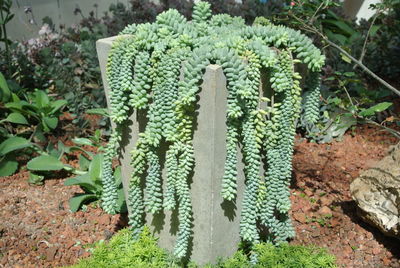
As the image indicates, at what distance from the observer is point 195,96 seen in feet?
7.30

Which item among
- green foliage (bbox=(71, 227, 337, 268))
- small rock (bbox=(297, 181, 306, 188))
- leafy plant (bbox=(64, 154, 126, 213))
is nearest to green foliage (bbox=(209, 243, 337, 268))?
green foliage (bbox=(71, 227, 337, 268))

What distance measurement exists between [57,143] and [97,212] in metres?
0.96

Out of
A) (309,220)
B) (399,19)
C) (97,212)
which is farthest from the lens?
(399,19)

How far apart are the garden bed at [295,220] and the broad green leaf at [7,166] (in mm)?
43

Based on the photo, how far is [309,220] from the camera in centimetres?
313

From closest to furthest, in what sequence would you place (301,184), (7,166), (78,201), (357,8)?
(78,201) < (301,184) < (7,166) < (357,8)

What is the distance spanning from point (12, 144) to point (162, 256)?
63.7 inches

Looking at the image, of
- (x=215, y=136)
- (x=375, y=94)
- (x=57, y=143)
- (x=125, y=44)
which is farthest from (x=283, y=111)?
(x=57, y=143)

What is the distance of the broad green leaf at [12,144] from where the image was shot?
362 centimetres

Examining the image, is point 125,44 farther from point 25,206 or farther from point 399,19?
point 399,19

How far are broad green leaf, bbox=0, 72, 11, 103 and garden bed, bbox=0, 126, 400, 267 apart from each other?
633 millimetres

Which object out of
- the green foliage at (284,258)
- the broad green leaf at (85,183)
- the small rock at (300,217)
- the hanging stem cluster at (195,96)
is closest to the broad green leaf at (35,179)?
the broad green leaf at (85,183)

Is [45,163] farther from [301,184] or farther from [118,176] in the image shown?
[301,184]

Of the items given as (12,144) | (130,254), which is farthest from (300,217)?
(12,144)
